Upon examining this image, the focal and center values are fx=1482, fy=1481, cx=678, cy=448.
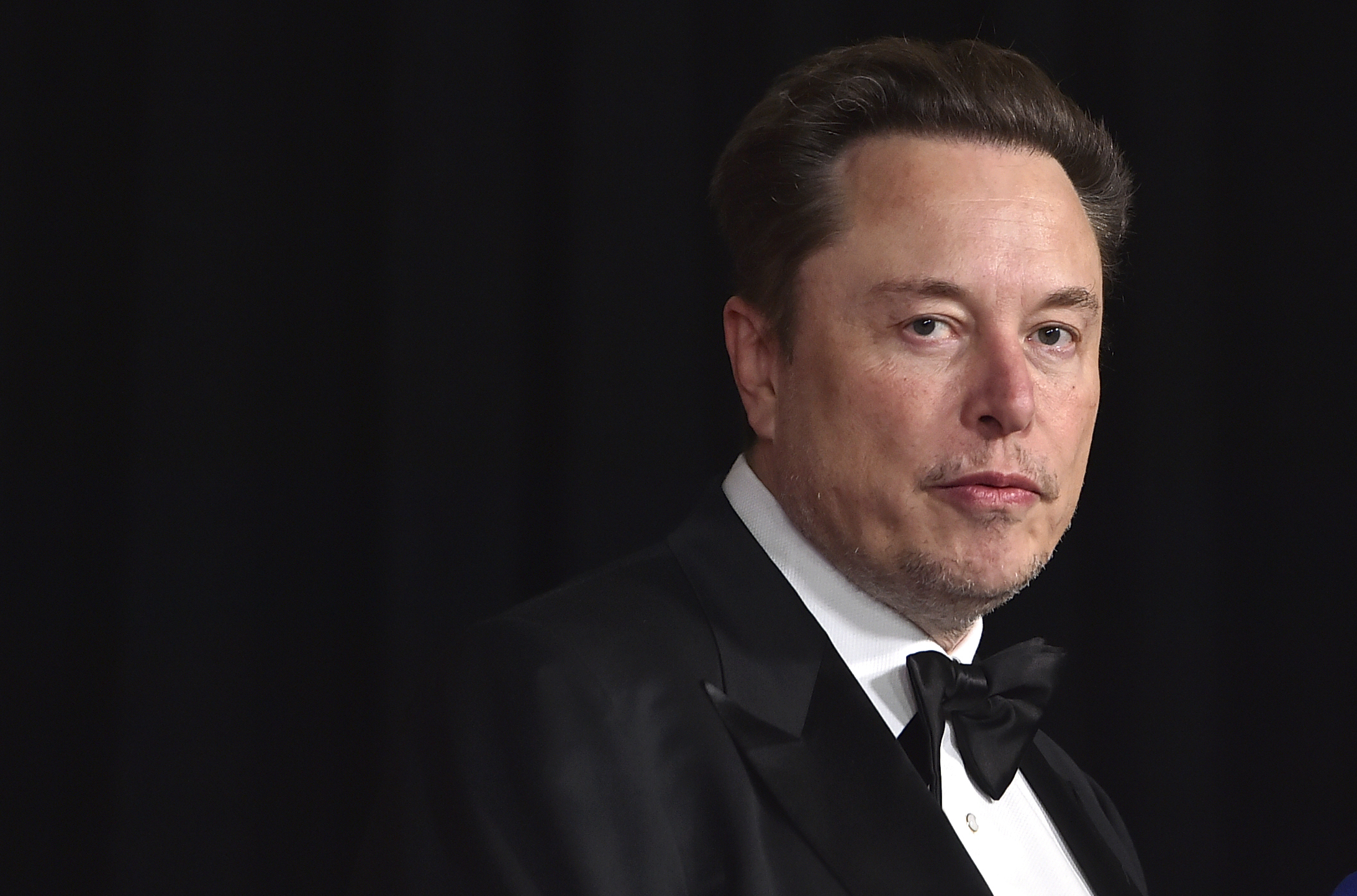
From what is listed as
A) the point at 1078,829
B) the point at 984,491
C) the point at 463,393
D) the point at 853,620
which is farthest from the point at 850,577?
the point at 463,393

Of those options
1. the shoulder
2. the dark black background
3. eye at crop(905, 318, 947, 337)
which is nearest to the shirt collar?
the shoulder

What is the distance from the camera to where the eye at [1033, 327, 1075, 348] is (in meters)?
1.35

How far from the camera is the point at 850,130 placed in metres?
1.42

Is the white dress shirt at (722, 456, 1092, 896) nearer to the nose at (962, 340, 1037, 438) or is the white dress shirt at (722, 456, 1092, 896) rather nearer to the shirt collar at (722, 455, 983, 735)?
the shirt collar at (722, 455, 983, 735)

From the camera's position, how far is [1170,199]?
8.39 feet

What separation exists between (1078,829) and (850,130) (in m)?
0.74

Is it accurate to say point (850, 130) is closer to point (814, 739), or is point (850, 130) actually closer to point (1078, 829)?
point (814, 739)

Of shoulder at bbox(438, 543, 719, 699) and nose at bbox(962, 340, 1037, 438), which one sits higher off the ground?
nose at bbox(962, 340, 1037, 438)

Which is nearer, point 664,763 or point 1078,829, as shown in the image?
point 664,763

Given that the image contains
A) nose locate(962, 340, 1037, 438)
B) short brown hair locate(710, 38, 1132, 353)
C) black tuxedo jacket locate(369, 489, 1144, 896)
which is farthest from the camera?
short brown hair locate(710, 38, 1132, 353)

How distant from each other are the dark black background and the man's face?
967mm

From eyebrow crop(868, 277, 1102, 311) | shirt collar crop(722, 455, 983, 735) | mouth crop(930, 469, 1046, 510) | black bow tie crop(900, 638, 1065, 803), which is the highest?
eyebrow crop(868, 277, 1102, 311)

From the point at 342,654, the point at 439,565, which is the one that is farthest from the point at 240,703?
the point at 439,565

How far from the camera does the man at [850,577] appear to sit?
1097 mm
